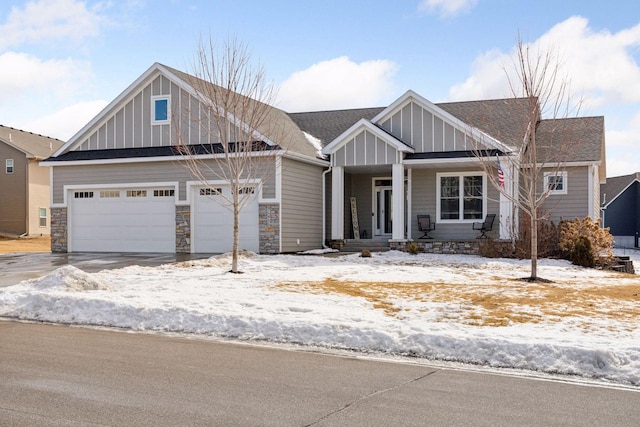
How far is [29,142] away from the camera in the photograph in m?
42.9

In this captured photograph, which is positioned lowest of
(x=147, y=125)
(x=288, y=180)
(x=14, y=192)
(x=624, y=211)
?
(x=624, y=211)

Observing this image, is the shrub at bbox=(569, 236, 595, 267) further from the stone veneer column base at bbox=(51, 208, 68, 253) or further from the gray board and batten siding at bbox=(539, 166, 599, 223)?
the stone veneer column base at bbox=(51, 208, 68, 253)

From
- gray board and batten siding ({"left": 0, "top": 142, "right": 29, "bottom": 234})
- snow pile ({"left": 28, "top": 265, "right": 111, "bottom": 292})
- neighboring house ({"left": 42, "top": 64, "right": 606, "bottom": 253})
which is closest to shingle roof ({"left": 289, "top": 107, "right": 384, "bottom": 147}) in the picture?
neighboring house ({"left": 42, "top": 64, "right": 606, "bottom": 253})

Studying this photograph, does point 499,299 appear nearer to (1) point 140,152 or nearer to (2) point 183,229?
(2) point 183,229

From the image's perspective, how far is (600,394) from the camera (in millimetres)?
6348

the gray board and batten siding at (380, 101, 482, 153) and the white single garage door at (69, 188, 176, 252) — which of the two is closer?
the gray board and batten siding at (380, 101, 482, 153)

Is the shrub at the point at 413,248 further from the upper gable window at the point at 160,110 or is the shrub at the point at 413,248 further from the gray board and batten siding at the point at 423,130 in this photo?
the upper gable window at the point at 160,110

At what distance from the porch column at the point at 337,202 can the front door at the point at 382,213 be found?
2428 mm

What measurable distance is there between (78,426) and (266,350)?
11.1 ft

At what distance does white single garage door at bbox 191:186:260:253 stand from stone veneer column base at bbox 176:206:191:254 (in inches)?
6.6

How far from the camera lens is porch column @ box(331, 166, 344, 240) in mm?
23594

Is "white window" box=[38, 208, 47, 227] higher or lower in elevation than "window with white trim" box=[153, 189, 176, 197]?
lower

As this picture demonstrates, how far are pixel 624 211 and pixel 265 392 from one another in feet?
140

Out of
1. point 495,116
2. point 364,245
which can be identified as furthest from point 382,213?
point 495,116
